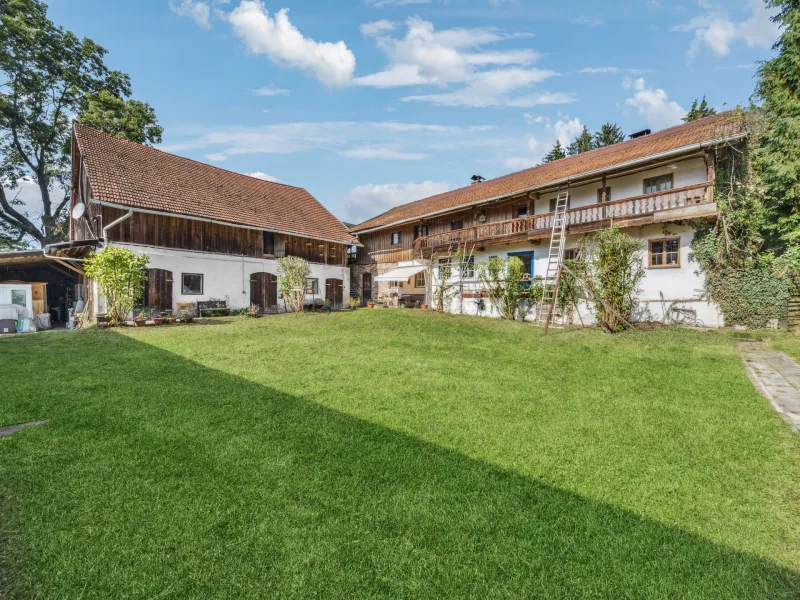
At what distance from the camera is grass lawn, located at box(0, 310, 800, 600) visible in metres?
2.03

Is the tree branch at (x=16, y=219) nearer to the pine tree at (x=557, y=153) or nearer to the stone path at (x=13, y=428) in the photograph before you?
the stone path at (x=13, y=428)

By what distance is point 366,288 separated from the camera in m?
25.4

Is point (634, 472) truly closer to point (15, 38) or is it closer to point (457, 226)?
point (457, 226)

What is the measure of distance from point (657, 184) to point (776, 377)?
9807 mm

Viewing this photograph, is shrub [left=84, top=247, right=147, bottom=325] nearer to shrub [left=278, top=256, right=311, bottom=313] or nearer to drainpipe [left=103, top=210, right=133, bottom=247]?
drainpipe [left=103, top=210, right=133, bottom=247]

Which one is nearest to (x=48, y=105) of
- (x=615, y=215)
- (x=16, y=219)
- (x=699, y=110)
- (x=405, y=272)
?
(x=16, y=219)

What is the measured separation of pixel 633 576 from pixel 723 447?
7.93 feet

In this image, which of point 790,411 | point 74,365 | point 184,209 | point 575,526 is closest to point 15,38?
point 184,209

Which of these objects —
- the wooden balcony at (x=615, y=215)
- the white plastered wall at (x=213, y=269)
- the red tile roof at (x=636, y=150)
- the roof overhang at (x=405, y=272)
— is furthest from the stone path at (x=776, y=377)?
the white plastered wall at (x=213, y=269)

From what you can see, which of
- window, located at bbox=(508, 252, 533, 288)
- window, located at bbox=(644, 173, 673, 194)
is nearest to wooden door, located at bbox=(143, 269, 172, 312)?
window, located at bbox=(508, 252, 533, 288)

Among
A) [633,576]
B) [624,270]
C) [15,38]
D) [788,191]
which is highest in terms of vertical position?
[15,38]

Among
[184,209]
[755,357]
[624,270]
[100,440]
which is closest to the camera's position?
[100,440]

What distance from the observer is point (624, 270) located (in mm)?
11266

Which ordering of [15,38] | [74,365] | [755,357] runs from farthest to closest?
[15,38] → [755,357] → [74,365]
